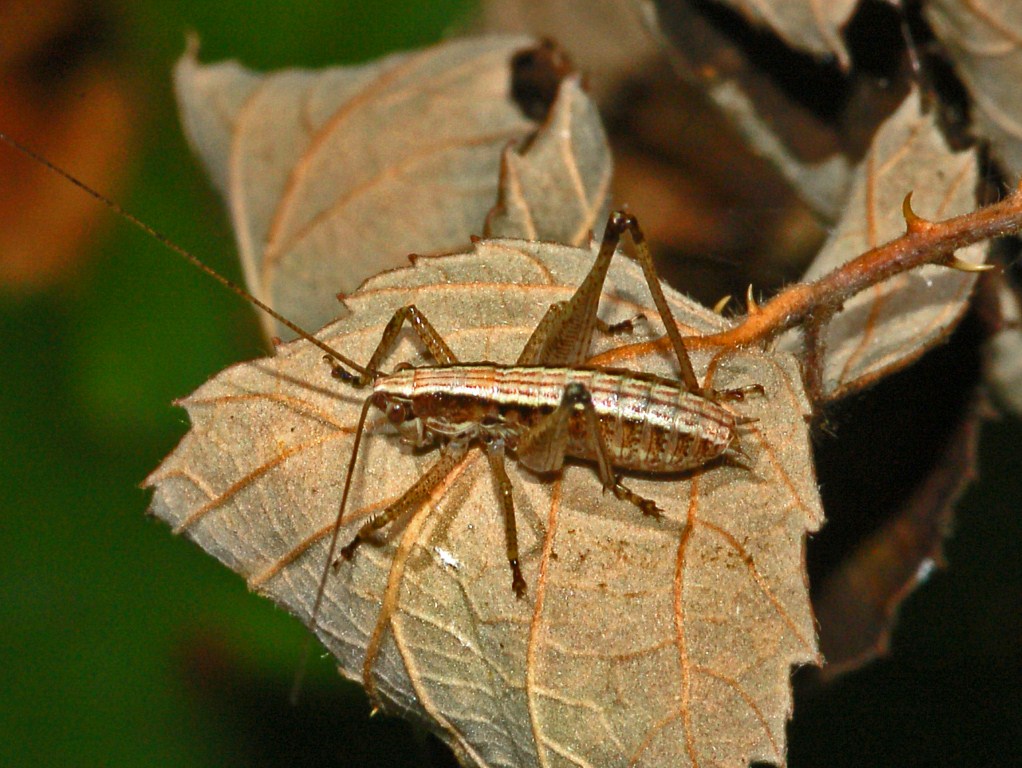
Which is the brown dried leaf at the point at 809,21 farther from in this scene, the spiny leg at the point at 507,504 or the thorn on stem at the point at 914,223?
the spiny leg at the point at 507,504

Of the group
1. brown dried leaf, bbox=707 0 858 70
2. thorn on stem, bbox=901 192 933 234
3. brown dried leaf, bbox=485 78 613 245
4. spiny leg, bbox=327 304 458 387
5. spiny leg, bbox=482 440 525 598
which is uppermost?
brown dried leaf, bbox=707 0 858 70

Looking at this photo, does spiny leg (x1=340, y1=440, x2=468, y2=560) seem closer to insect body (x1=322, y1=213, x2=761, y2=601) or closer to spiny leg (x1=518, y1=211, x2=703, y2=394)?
insect body (x1=322, y1=213, x2=761, y2=601)

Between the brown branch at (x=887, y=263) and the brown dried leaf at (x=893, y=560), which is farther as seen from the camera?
the brown dried leaf at (x=893, y=560)

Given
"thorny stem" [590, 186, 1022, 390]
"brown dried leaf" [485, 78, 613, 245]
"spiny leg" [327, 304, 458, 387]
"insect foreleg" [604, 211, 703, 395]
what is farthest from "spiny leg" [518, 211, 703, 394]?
"brown dried leaf" [485, 78, 613, 245]

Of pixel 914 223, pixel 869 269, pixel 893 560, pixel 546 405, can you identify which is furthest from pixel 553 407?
pixel 893 560

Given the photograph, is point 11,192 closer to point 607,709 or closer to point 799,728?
point 607,709

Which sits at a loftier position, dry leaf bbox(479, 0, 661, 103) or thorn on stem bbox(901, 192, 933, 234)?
dry leaf bbox(479, 0, 661, 103)

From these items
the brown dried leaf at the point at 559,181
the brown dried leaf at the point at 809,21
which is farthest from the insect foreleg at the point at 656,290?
the brown dried leaf at the point at 809,21

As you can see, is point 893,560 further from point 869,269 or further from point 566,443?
point 566,443
